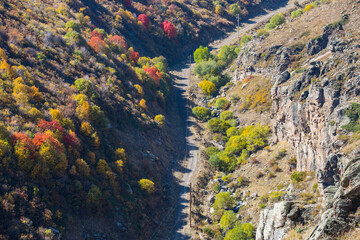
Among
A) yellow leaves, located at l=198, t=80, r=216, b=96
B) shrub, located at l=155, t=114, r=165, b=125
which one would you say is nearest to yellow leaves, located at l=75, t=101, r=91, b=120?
shrub, located at l=155, t=114, r=165, b=125

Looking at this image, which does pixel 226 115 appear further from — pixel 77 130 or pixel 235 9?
pixel 235 9

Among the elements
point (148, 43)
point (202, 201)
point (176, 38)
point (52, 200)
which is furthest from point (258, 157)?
point (176, 38)

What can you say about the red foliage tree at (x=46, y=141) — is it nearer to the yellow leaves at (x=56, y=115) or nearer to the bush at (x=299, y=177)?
the yellow leaves at (x=56, y=115)

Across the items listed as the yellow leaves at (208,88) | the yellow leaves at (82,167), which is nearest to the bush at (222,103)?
the yellow leaves at (208,88)

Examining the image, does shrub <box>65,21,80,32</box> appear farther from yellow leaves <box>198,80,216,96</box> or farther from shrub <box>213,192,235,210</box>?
shrub <box>213,192,235,210</box>

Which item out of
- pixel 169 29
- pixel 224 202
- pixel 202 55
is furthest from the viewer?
Answer: pixel 169 29

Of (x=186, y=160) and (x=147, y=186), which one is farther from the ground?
(x=186, y=160)

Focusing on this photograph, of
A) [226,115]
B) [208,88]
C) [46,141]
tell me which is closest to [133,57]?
[208,88]
